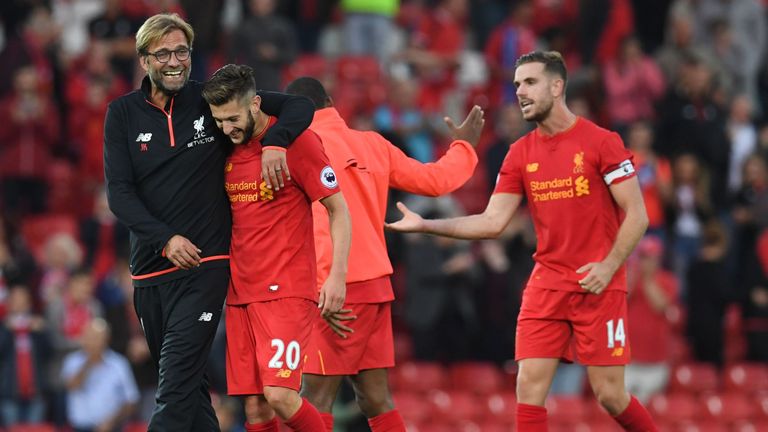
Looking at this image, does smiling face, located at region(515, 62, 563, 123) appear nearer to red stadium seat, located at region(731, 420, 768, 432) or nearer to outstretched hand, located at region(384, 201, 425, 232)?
outstretched hand, located at region(384, 201, 425, 232)

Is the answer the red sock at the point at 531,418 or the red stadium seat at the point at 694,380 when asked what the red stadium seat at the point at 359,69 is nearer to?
the red stadium seat at the point at 694,380

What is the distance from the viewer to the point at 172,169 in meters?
7.91

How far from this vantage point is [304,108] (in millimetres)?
8062

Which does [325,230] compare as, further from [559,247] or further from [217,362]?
[217,362]

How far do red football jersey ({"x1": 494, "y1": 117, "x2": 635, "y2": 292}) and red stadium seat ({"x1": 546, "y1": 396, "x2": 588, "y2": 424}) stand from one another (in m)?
5.39

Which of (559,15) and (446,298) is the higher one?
(559,15)

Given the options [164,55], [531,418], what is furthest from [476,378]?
[164,55]

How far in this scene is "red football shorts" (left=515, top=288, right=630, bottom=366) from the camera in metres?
8.77

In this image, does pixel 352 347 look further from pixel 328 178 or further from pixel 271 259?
pixel 328 178

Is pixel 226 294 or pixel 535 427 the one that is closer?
pixel 226 294

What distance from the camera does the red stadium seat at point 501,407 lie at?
47.0 feet

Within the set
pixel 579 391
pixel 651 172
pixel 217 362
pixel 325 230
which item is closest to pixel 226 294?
pixel 325 230

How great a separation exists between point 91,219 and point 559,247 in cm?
801

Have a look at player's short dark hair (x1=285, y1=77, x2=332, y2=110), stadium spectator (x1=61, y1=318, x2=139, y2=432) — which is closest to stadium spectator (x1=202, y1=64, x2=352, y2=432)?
player's short dark hair (x1=285, y1=77, x2=332, y2=110)
